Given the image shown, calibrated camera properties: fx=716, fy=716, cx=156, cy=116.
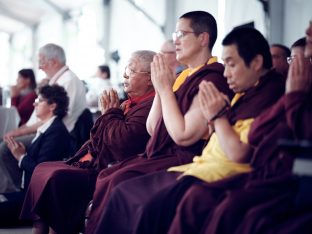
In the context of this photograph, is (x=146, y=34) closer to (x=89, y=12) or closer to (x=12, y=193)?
(x=89, y=12)

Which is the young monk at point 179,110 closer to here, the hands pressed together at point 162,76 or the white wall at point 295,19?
the hands pressed together at point 162,76

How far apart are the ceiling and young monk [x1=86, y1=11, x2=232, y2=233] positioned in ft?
35.4

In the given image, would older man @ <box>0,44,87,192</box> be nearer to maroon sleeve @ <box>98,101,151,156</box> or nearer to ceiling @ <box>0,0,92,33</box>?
maroon sleeve @ <box>98,101,151,156</box>

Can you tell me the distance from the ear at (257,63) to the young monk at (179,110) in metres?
0.37

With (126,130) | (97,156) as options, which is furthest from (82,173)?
(126,130)

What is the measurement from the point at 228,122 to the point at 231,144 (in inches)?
3.9

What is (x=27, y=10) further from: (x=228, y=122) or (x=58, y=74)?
(x=228, y=122)

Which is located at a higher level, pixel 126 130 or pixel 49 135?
pixel 126 130

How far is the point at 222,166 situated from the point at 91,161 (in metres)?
1.48

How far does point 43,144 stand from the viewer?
14.6 feet

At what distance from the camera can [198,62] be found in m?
3.20

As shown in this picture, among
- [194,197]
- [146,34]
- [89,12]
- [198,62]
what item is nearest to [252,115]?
[194,197]

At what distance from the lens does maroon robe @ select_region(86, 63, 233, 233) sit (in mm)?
2959

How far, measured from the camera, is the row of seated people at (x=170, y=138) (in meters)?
2.46
